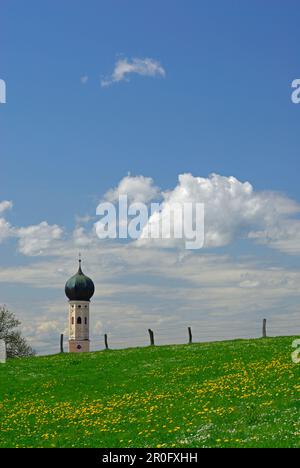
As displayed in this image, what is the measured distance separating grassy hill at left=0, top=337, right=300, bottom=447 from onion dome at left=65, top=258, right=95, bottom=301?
257 feet

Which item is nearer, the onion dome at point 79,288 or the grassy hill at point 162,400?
the grassy hill at point 162,400

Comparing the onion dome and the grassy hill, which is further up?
the onion dome

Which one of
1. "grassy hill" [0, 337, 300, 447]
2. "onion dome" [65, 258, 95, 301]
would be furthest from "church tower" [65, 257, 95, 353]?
"grassy hill" [0, 337, 300, 447]

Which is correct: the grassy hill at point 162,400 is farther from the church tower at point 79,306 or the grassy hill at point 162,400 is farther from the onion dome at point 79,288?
the church tower at point 79,306

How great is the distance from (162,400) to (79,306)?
10124 centimetres

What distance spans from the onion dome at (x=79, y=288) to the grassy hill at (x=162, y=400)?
78253 mm

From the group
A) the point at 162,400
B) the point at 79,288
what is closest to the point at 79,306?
the point at 79,288

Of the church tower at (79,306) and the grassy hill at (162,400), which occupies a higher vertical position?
the church tower at (79,306)

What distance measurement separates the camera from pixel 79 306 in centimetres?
13050

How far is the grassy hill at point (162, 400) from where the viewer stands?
22547 millimetres

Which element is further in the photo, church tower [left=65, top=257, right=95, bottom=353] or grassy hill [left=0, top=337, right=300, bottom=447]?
church tower [left=65, top=257, right=95, bottom=353]

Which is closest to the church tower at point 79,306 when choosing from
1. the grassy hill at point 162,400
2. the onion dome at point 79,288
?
the onion dome at point 79,288

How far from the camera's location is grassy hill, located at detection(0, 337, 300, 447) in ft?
74.0

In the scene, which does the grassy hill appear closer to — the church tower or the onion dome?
the onion dome
